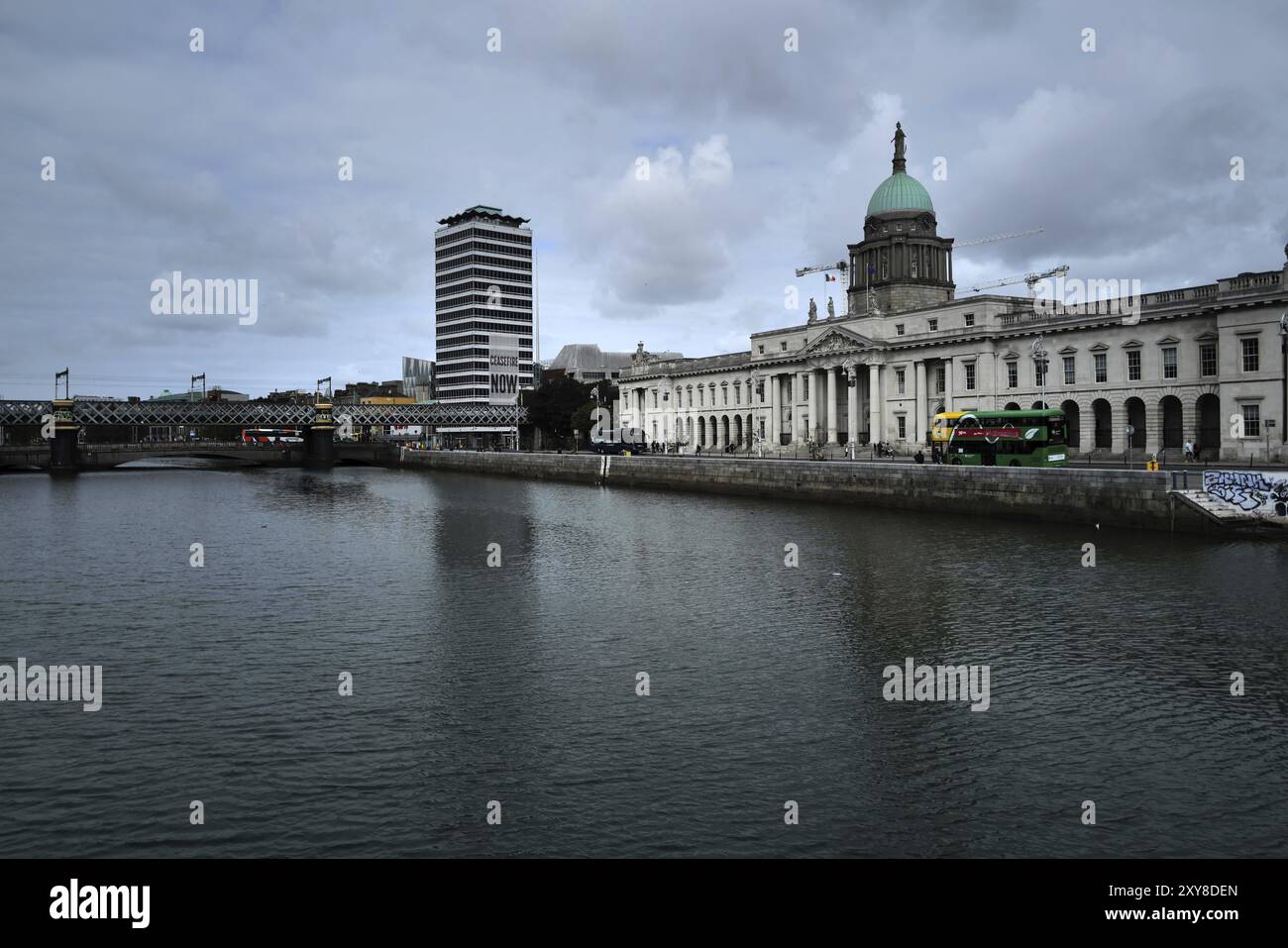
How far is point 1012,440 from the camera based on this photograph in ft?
188

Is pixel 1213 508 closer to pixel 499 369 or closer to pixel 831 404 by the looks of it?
pixel 831 404

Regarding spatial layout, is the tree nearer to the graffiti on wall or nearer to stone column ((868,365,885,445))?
stone column ((868,365,885,445))

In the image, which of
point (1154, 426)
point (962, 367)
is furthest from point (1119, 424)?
point (962, 367)

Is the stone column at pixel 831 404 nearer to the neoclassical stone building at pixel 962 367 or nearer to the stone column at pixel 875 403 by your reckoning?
the neoclassical stone building at pixel 962 367

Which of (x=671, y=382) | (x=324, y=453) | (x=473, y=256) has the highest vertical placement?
(x=473, y=256)

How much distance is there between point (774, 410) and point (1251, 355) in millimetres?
56720

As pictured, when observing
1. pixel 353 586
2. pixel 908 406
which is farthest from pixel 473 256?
pixel 353 586

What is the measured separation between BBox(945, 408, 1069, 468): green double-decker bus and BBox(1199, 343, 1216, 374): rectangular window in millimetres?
15519

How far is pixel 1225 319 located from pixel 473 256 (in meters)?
152

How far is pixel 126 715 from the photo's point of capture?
15.9 metres

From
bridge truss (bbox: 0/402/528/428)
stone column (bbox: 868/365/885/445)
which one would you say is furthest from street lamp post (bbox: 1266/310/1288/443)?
bridge truss (bbox: 0/402/528/428)

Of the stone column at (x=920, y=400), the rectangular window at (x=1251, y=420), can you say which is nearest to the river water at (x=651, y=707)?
the rectangular window at (x=1251, y=420)

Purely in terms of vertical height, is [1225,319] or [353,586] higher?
[1225,319]
